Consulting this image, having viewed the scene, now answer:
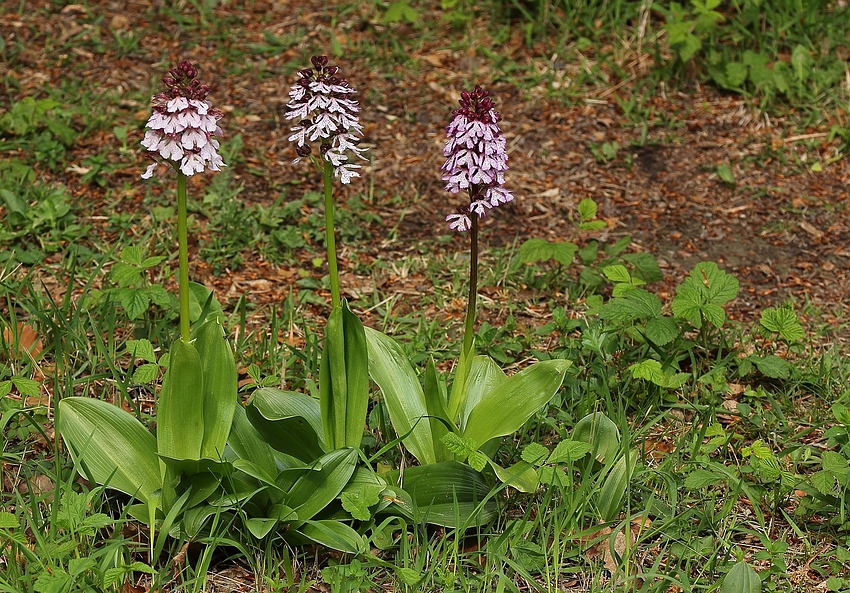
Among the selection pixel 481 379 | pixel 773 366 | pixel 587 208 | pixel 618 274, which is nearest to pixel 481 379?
pixel 481 379

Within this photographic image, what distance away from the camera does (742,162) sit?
179 inches

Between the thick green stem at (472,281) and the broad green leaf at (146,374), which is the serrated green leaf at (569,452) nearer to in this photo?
the thick green stem at (472,281)

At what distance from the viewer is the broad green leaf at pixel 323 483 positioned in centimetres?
238

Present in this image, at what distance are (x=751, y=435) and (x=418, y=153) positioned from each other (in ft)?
7.57

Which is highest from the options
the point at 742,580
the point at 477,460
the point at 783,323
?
the point at 783,323

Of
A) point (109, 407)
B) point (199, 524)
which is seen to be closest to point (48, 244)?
point (109, 407)

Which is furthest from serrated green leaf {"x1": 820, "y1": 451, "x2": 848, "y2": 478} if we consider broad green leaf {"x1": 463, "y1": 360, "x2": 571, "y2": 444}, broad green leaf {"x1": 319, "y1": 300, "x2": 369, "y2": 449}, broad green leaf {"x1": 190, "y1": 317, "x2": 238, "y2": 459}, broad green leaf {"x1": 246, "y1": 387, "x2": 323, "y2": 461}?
broad green leaf {"x1": 190, "y1": 317, "x2": 238, "y2": 459}

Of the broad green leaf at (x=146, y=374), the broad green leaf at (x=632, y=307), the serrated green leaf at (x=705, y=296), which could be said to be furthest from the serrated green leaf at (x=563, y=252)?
the broad green leaf at (x=146, y=374)

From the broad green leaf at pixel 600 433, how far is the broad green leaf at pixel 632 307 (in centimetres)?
50

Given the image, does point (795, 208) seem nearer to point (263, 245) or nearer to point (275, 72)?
point (263, 245)

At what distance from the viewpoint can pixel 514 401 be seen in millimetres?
2555

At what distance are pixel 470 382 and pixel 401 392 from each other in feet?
0.74

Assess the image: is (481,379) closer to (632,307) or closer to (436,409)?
(436,409)

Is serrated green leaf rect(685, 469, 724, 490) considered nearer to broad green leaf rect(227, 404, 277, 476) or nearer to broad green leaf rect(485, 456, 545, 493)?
broad green leaf rect(485, 456, 545, 493)
